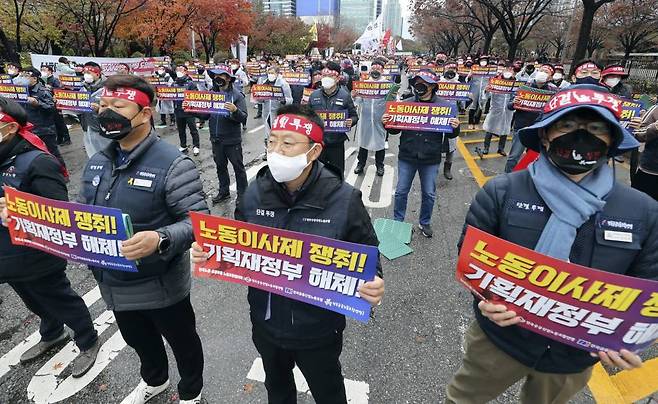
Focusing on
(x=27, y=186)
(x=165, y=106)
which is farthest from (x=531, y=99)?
(x=165, y=106)

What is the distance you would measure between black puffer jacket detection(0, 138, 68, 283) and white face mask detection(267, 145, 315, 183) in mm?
1727

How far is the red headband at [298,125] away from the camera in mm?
2080

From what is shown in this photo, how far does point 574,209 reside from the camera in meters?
1.71

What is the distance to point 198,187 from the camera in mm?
2412

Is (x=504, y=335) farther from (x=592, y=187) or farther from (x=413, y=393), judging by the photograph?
(x=413, y=393)

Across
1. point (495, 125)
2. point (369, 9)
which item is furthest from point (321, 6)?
point (495, 125)

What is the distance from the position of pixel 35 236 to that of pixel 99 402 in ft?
4.47

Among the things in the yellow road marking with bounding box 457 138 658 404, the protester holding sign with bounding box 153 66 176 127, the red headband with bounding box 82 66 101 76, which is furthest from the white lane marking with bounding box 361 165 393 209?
the protester holding sign with bounding box 153 66 176 127

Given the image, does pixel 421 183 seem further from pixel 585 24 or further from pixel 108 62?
pixel 108 62

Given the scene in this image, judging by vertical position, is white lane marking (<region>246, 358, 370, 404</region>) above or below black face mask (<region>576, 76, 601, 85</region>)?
below

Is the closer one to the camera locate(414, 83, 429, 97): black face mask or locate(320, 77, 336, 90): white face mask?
locate(414, 83, 429, 97): black face mask

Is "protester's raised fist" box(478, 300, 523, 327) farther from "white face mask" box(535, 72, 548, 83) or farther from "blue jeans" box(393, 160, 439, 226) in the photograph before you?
"white face mask" box(535, 72, 548, 83)

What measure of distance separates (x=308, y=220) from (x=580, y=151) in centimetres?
136

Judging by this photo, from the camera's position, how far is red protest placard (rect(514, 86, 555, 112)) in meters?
6.86
